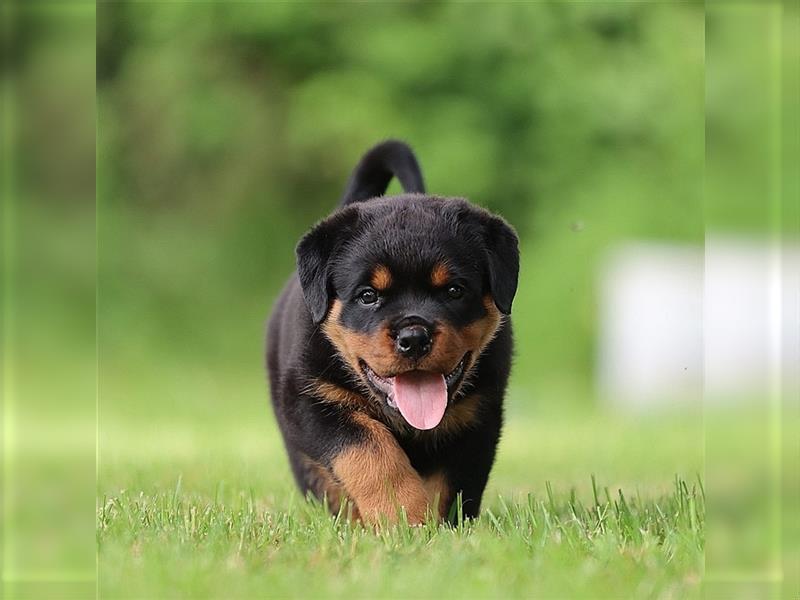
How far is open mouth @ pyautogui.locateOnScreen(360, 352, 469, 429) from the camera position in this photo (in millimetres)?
2918

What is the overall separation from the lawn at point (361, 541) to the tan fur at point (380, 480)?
3.3 inches

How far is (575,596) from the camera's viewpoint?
228 centimetres

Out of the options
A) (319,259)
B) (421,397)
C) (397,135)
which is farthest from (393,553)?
(397,135)

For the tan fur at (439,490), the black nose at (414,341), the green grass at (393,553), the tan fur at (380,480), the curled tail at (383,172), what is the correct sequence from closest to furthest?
the green grass at (393,553), the black nose at (414,341), the tan fur at (380,480), the tan fur at (439,490), the curled tail at (383,172)

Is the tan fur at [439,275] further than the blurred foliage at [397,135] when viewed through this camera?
No

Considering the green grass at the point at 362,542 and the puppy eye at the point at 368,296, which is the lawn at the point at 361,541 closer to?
the green grass at the point at 362,542

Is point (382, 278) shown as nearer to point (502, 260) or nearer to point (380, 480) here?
point (502, 260)

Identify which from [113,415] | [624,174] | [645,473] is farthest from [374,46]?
[113,415]

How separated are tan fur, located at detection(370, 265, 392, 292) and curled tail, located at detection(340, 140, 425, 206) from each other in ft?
A: 2.91

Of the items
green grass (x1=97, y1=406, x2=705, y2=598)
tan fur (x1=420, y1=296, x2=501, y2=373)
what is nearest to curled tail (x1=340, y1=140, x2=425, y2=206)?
tan fur (x1=420, y1=296, x2=501, y2=373)

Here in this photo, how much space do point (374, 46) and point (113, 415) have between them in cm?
464

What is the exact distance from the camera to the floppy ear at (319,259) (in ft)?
10.1

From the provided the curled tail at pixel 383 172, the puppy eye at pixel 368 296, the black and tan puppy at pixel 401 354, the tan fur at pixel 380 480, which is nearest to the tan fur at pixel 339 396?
the black and tan puppy at pixel 401 354

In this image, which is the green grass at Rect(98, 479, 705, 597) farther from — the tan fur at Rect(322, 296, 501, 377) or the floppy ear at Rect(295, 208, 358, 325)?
the floppy ear at Rect(295, 208, 358, 325)
